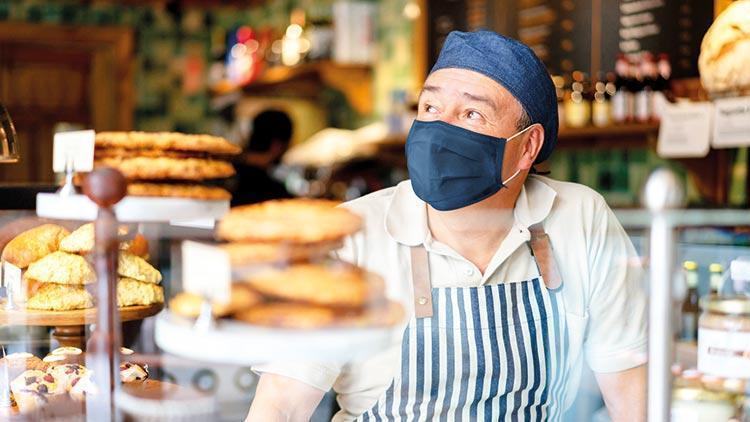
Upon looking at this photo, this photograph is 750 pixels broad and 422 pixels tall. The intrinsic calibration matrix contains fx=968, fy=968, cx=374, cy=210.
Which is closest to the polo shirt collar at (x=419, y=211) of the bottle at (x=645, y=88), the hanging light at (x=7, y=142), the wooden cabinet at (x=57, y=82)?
the hanging light at (x=7, y=142)

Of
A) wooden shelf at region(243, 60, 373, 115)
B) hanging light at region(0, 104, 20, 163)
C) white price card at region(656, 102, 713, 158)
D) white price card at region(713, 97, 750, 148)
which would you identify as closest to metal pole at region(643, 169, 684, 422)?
hanging light at region(0, 104, 20, 163)

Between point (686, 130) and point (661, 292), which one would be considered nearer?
point (661, 292)

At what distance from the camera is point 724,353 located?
4.93 ft

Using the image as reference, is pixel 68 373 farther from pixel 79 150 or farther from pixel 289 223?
pixel 289 223

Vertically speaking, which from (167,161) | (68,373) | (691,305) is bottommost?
(68,373)

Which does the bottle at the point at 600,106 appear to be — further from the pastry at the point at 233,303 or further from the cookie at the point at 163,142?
the pastry at the point at 233,303

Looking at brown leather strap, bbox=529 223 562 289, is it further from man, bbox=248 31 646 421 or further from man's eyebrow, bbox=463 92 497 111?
man's eyebrow, bbox=463 92 497 111

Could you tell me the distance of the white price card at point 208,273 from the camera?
106cm

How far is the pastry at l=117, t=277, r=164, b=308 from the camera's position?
→ 1437mm

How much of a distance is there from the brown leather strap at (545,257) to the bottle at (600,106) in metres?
1.72

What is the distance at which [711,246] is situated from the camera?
75.0 inches

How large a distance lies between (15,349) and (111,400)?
1.93 ft

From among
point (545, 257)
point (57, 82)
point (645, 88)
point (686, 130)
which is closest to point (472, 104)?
point (545, 257)

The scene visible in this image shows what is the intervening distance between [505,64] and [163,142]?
574 millimetres
